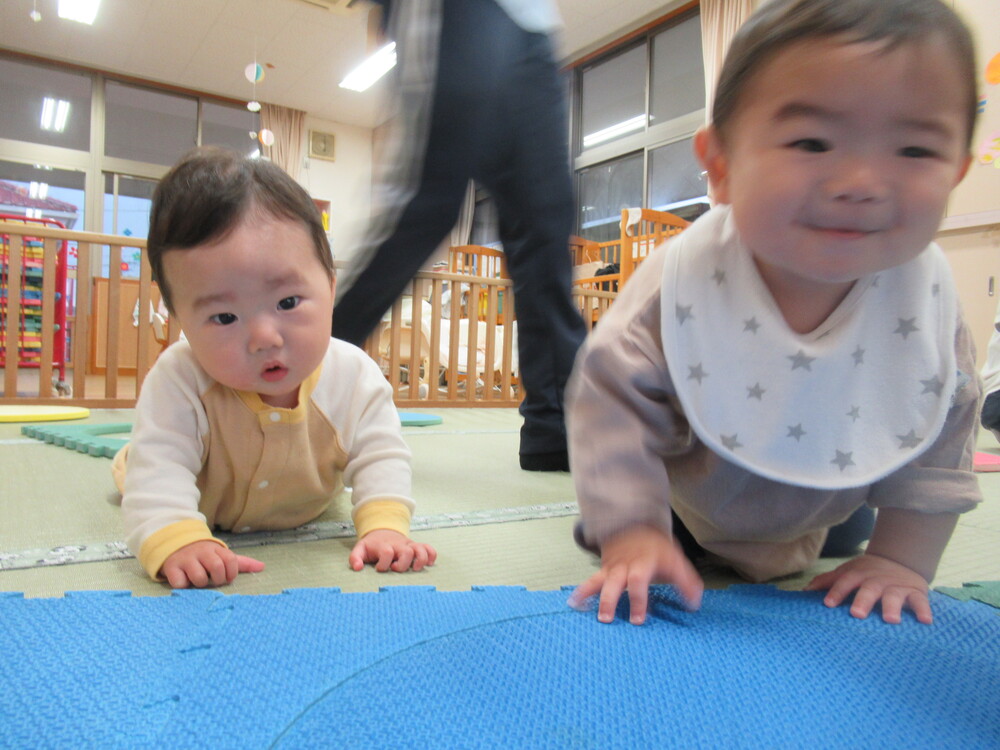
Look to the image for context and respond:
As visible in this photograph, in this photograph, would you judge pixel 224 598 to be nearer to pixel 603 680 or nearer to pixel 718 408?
pixel 603 680

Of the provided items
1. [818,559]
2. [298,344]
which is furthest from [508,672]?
[818,559]

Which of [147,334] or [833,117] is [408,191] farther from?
[147,334]

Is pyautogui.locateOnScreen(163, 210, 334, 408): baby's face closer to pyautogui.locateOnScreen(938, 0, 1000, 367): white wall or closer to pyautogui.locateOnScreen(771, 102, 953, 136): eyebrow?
pyautogui.locateOnScreen(771, 102, 953, 136): eyebrow

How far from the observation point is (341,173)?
20.5ft

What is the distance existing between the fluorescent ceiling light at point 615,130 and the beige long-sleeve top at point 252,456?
14.9 feet

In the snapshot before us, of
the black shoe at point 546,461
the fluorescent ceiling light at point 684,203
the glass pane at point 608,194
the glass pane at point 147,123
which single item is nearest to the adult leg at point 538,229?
the black shoe at point 546,461

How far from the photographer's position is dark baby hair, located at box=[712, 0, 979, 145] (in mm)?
396

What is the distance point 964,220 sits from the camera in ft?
8.39

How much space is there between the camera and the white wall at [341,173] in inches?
239

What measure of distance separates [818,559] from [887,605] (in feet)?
0.79

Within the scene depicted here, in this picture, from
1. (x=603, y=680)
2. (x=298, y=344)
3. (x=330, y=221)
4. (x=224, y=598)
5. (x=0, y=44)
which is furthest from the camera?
(x=330, y=221)

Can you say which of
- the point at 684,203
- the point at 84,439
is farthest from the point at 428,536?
the point at 684,203

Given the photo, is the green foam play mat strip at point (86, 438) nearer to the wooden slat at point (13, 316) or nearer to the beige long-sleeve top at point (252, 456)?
the beige long-sleeve top at point (252, 456)

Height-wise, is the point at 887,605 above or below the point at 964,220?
below
